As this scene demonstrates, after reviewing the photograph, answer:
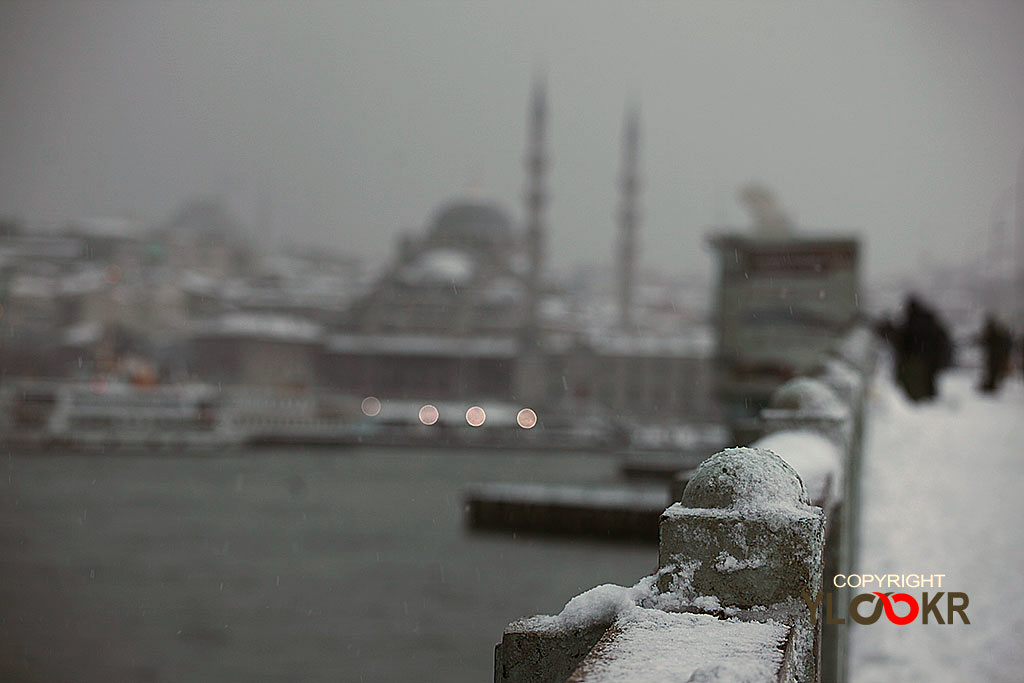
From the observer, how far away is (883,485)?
20.5 ft

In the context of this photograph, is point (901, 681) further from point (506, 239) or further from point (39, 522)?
point (506, 239)

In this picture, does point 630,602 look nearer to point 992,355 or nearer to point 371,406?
point 992,355

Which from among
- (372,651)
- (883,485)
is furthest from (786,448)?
(372,651)

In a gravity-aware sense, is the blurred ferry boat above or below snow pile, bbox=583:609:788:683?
below

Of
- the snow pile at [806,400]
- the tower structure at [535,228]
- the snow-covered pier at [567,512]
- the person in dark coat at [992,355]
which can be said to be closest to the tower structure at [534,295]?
the tower structure at [535,228]

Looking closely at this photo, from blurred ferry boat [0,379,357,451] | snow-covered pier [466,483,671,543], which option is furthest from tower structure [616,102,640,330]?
snow-covered pier [466,483,671,543]

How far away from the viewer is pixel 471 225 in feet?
219

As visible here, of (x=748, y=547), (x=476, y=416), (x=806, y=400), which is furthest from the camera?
(x=476, y=416)

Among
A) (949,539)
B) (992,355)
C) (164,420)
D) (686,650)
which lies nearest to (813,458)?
(686,650)

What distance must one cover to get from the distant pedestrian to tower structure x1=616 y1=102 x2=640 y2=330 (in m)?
44.2

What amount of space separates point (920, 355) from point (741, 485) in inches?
429

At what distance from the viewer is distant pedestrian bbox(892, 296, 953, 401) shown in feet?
39.3

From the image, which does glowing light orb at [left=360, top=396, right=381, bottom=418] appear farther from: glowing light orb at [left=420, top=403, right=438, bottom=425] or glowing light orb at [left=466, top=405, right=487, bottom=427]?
glowing light orb at [left=466, top=405, right=487, bottom=427]

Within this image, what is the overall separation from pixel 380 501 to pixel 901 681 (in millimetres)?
31057
